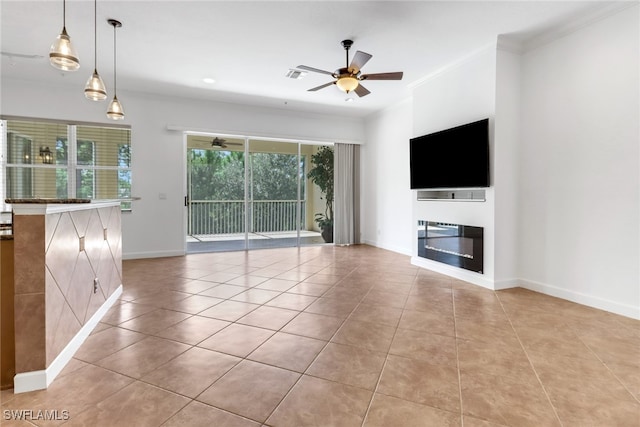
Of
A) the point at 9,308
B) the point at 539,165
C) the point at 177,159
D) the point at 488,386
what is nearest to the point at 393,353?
the point at 488,386

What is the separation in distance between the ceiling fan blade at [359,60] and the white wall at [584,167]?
2.15 m

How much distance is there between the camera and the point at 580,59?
10.8ft

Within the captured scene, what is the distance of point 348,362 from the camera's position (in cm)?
210

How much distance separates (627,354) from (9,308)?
4068 mm

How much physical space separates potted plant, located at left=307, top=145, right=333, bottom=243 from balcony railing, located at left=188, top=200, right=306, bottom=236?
0.58m

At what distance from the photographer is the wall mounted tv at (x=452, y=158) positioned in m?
3.82

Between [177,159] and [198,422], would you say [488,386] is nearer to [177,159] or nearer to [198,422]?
[198,422]

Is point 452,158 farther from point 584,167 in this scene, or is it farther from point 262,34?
point 262,34

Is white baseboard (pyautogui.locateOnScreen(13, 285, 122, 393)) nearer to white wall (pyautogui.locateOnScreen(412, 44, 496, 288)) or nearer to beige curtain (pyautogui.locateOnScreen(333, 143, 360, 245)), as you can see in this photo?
white wall (pyautogui.locateOnScreen(412, 44, 496, 288))

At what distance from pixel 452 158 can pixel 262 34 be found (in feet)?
9.51

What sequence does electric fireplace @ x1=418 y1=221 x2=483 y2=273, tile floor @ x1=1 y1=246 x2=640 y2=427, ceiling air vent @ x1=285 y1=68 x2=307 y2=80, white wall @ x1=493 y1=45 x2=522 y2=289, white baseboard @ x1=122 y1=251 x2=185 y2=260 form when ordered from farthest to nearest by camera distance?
white baseboard @ x1=122 y1=251 x2=185 y2=260, ceiling air vent @ x1=285 y1=68 x2=307 y2=80, electric fireplace @ x1=418 y1=221 x2=483 y2=273, white wall @ x1=493 y1=45 x2=522 y2=289, tile floor @ x1=1 y1=246 x2=640 y2=427

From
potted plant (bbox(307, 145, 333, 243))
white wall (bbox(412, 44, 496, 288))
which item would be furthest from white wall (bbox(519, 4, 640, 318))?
potted plant (bbox(307, 145, 333, 243))

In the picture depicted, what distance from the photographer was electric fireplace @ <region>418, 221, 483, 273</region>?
3982 mm

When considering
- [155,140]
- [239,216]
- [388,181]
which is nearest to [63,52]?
[155,140]
